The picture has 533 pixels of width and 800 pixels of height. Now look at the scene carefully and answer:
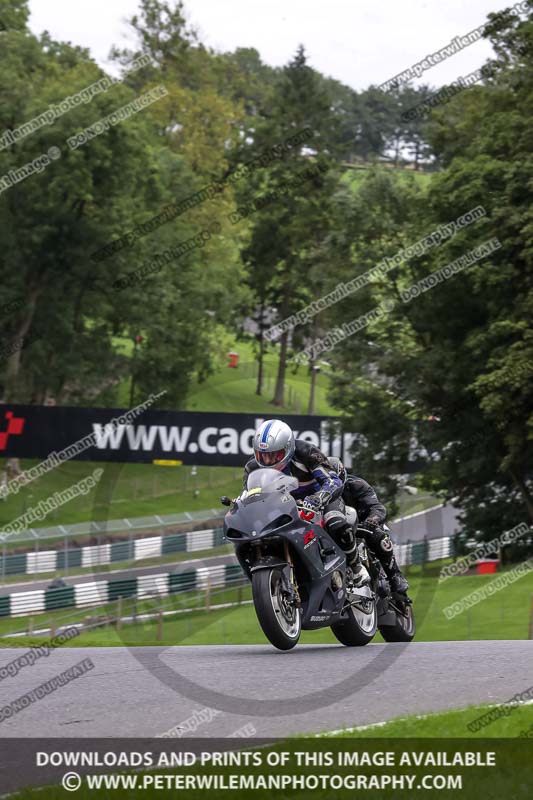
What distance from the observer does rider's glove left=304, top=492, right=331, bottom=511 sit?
33.1ft

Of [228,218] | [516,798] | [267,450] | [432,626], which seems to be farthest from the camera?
[228,218]

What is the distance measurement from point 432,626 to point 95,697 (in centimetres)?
1975

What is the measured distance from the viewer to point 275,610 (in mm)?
9508

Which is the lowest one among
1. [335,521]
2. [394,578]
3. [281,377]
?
[394,578]

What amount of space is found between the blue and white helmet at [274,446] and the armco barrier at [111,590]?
2278cm

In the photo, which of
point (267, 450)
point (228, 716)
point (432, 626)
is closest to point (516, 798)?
point (228, 716)

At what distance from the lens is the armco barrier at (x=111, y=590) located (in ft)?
110

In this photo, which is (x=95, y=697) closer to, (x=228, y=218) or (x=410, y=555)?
(x=410, y=555)

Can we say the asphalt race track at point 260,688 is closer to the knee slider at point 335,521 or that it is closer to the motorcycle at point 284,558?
the motorcycle at point 284,558

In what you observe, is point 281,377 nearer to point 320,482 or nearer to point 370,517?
point 370,517

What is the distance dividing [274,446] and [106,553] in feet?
98.7

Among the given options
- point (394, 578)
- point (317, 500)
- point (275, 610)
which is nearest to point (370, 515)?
point (394, 578)

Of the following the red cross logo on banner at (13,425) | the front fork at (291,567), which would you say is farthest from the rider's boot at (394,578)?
the red cross logo on banner at (13,425)

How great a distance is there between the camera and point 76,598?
34.9m
